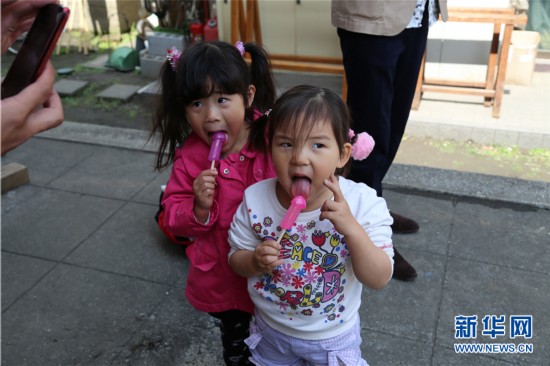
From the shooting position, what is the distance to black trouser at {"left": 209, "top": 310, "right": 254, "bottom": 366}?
7.09ft

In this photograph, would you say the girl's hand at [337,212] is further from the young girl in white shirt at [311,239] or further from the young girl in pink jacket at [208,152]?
the young girl in pink jacket at [208,152]

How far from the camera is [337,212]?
1558mm

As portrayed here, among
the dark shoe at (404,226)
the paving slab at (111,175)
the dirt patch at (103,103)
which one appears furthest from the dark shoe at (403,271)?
the dirt patch at (103,103)

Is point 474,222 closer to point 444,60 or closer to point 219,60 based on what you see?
point 219,60

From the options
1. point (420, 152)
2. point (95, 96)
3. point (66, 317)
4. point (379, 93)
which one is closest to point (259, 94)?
point (379, 93)

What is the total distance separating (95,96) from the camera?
6484 mm

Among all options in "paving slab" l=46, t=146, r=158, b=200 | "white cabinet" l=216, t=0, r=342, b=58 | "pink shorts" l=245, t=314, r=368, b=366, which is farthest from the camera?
"white cabinet" l=216, t=0, r=342, b=58

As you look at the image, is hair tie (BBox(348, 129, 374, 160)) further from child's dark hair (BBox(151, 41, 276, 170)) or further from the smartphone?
the smartphone

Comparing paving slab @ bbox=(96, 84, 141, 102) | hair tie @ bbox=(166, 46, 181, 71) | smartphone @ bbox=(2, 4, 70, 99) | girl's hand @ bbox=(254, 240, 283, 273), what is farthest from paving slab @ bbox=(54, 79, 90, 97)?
girl's hand @ bbox=(254, 240, 283, 273)

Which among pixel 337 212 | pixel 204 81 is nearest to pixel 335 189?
pixel 337 212

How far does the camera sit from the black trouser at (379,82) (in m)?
2.71

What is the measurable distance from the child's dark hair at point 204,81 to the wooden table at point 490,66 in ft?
11.0

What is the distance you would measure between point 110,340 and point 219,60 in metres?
1.67

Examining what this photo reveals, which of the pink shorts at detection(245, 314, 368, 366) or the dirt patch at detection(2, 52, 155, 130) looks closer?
the pink shorts at detection(245, 314, 368, 366)
